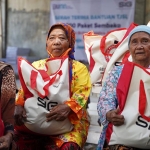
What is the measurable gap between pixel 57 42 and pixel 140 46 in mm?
782

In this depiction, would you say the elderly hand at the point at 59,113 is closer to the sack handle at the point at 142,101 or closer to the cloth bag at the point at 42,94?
the cloth bag at the point at 42,94

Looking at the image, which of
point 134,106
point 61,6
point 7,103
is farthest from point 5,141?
point 61,6

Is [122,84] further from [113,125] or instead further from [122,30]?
[122,30]

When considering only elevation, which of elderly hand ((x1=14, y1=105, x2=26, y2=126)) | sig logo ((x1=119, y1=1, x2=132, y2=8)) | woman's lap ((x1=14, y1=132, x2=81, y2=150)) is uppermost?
sig logo ((x1=119, y1=1, x2=132, y2=8))

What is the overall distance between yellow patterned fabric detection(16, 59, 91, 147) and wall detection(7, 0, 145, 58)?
17.5ft

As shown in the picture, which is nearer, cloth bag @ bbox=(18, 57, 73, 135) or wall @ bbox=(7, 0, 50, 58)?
cloth bag @ bbox=(18, 57, 73, 135)

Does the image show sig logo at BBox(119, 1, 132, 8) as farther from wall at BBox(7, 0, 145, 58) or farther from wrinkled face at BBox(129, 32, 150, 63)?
wrinkled face at BBox(129, 32, 150, 63)

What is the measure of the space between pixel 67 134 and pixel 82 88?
0.38 metres

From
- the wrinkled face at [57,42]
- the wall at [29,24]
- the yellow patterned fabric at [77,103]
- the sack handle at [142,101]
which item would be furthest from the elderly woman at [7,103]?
the wall at [29,24]

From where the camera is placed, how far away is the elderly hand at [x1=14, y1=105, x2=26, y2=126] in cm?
253

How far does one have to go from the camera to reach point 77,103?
2.58 meters

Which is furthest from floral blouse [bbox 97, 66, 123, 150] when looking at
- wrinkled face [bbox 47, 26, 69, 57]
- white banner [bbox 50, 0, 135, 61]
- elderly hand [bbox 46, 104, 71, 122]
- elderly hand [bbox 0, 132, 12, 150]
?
white banner [bbox 50, 0, 135, 61]

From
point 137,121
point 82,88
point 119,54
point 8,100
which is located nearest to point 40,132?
point 82,88

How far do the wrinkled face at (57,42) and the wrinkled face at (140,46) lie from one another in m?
0.66
